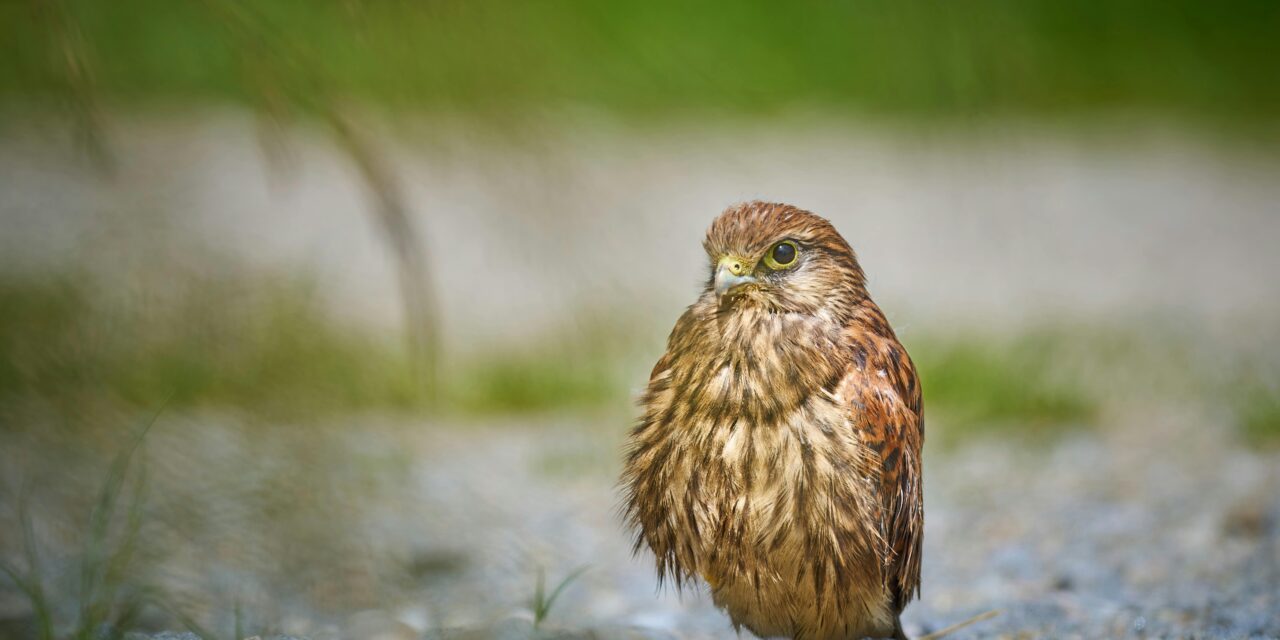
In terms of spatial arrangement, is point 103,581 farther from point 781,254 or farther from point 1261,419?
point 1261,419

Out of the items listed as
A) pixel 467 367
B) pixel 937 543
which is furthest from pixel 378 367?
pixel 937 543

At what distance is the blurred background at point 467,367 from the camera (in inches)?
90.7

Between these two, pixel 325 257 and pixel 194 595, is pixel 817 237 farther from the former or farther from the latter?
pixel 325 257

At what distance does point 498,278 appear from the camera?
6.98m

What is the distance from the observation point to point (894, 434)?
2.15 metres

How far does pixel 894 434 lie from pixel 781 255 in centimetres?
38

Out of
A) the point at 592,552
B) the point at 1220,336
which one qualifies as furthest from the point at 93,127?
the point at 1220,336

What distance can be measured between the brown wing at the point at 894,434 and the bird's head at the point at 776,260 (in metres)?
0.12

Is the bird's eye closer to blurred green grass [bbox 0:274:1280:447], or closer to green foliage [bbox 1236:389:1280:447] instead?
blurred green grass [bbox 0:274:1280:447]

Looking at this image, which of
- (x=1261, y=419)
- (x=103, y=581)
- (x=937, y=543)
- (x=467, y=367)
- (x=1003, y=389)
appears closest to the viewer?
(x=103, y=581)

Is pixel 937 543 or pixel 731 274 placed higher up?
pixel 731 274

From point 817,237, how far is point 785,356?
0.23 meters

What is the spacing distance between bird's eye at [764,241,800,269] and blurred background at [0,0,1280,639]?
0.70 feet

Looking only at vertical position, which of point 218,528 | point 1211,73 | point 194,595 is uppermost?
point 1211,73
